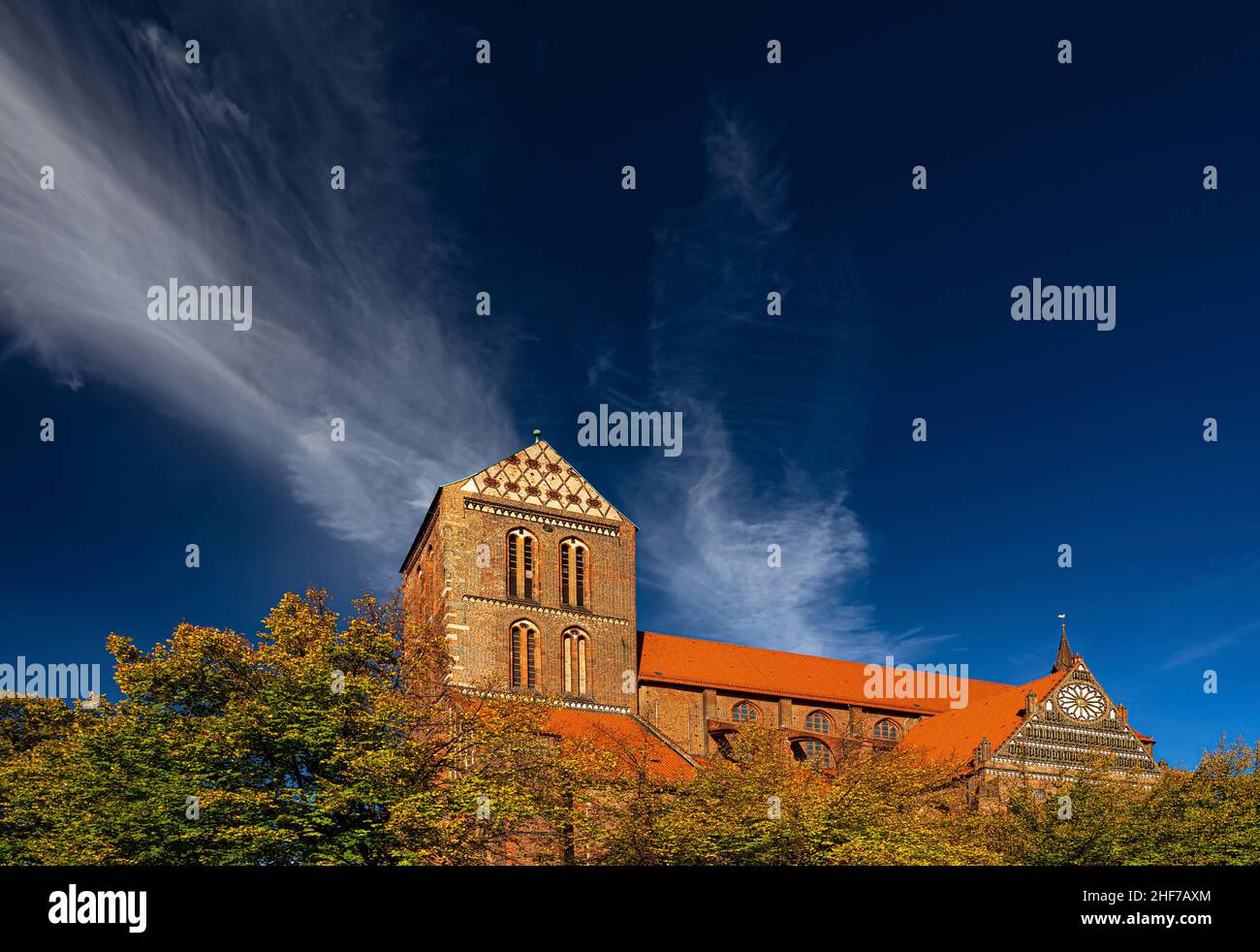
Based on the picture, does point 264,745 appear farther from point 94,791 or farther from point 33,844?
point 33,844

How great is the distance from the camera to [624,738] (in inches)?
1558

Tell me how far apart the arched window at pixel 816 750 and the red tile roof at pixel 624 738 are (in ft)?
31.4

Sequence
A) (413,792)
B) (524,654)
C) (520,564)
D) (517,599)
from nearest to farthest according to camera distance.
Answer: (413,792) < (524,654) < (517,599) < (520,564)

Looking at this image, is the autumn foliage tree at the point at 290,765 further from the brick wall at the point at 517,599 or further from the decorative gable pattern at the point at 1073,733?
the decorative gable pattern at the point at 1073,733

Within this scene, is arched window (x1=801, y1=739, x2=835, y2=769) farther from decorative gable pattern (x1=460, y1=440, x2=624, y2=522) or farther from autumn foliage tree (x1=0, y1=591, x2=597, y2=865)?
autumn foliage tree (x1=0, y1=591, x2=597, y2=865)

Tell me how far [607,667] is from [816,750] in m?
11.8

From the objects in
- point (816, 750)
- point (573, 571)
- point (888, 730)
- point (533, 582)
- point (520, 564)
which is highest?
point (520, 564)

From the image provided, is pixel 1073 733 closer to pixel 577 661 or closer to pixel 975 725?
pixel 975 725

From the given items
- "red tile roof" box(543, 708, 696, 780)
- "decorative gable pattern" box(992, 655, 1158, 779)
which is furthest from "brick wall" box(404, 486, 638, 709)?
"decorative gable pattern" box(992, 655, 1158, 779)

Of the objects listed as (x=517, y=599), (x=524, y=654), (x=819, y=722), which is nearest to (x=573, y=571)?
(x=517, y=599)

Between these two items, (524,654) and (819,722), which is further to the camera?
(819,722)

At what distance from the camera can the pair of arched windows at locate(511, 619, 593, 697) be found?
44.8 meters

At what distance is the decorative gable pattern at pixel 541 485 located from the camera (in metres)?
46.7
